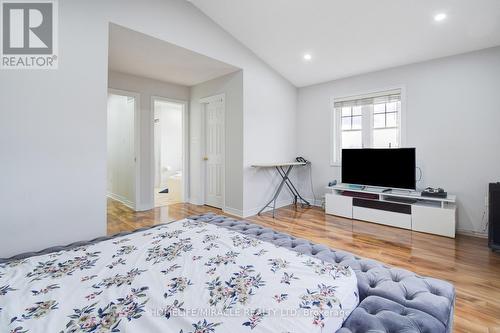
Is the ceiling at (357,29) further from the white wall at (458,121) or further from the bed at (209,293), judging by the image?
the bed at (209,293)

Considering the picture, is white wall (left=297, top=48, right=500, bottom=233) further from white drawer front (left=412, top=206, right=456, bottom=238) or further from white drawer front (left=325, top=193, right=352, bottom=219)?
white drawer front (left=325, top=193, right=352, bottom=219)

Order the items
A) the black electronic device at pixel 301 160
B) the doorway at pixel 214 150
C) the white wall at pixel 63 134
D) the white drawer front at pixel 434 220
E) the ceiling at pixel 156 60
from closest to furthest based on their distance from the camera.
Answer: the white wall at pixel 63 134
the ceiling at pixel 156 60
the white drawer front at pixel 434 220
the doorway at pixel 214 150
the black electronic device at pixel 301 160

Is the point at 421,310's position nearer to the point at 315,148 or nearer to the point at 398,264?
the point at 398,264

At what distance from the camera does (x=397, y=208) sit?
3.54m

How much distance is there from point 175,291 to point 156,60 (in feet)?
11.7

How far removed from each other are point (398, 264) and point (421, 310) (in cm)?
167

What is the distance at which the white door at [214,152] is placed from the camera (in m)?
4.54

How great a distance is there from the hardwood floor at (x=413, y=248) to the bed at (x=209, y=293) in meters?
0.97

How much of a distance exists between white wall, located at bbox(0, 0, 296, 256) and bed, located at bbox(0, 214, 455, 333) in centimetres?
96

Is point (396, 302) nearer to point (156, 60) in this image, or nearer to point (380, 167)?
point (380, 167)

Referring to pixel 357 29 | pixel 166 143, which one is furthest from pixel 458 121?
pixel 166 143

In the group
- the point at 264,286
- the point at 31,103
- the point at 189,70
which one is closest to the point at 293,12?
the point at 189,70

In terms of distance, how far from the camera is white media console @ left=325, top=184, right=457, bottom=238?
3.15 meters

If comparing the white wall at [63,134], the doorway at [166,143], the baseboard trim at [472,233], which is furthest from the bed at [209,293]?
the doorway at [166,143]
